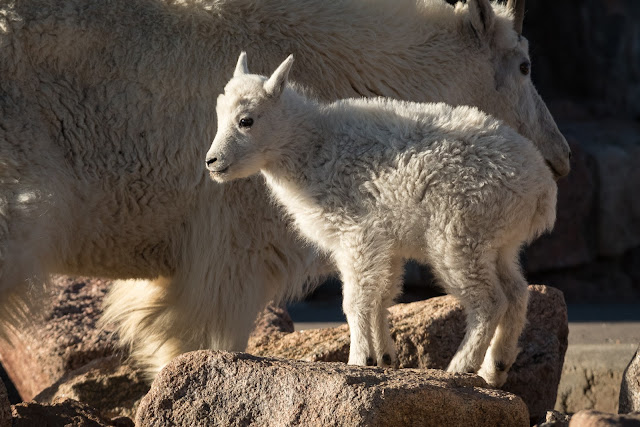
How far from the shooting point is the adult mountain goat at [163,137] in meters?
4.61

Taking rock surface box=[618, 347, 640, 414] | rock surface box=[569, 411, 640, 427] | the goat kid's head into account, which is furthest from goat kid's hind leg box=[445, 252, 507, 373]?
the goat kid's head

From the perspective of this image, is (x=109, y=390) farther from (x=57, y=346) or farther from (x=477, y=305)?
(x=477, y=305)

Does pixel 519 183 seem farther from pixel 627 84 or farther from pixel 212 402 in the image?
pixel 627 84

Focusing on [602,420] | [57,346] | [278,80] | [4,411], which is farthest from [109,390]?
[602,420]

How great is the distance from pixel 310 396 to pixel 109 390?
102 inches

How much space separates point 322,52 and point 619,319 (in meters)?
5.05

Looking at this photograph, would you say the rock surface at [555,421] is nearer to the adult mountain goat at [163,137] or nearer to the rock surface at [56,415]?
the adult mountain goat at [163,137]

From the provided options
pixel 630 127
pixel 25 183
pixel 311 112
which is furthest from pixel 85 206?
pixel 630 127

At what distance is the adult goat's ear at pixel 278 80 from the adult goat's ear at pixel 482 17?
174cm

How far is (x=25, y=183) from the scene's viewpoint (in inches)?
175

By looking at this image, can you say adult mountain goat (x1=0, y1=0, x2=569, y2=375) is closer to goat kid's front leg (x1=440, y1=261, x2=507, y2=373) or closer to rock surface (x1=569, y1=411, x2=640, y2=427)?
goat kid's front leg (x1=440, y1=261, x2=507, y2=373)

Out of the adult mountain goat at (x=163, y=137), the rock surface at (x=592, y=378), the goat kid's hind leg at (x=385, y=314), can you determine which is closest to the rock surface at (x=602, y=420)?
the goat kid's hind leg at (x=385, y=314)

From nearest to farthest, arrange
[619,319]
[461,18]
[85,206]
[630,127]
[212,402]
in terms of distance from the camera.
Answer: [212,402]
[85,206]
[461,18]
[619,319]
[630,127]

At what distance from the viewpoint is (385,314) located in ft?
13.4
